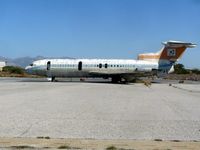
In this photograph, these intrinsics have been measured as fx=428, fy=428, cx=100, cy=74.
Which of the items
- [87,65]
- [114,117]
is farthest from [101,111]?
[87,65]

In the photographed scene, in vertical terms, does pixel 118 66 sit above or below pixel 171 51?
below

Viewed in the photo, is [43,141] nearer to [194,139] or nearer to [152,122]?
[194,139]

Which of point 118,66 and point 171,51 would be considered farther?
point 171,51

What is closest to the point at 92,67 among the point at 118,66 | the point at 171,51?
the point at 118,66

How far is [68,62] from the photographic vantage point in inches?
2258

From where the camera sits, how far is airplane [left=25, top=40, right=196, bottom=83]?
56.6 m

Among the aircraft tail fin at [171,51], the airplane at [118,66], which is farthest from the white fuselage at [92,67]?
the aircraft tail fin at [171,51]

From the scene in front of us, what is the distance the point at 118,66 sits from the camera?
5703 centimetres

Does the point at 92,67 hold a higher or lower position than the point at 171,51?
lower

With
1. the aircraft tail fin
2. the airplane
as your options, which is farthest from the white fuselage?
the aircraft tail fin

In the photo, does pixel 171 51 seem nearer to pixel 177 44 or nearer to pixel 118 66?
pixel 177 44

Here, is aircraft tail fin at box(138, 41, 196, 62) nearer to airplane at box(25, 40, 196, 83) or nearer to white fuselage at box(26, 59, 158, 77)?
airplane at box(25, 40, 196, 83)

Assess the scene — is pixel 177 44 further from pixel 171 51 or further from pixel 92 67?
pixel 92 67

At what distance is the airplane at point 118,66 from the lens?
5659 cm
